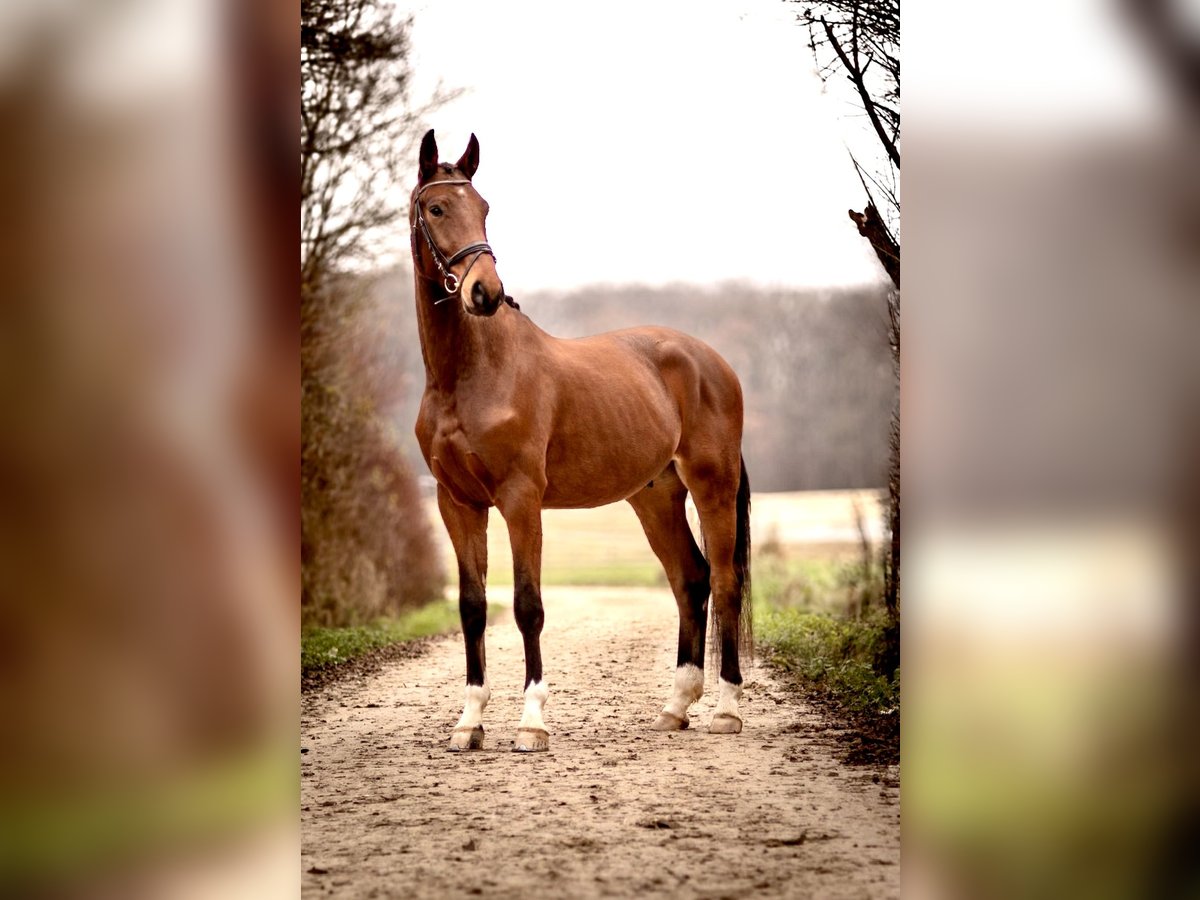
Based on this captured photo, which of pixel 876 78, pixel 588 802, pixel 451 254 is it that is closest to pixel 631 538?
pixel 876 78

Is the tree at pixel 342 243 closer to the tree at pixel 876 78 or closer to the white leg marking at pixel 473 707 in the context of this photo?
the white leg marking at pixel 473 707

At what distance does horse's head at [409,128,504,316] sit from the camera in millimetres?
4340

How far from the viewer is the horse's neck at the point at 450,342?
15.4ft

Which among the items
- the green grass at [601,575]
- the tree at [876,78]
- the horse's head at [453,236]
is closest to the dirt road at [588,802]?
the horse's head at [453,236]

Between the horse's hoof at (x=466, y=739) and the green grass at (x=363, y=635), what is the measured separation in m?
1.79

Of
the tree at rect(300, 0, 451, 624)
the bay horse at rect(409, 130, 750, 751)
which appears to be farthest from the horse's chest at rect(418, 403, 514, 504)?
the tree at rect(300, 0, 451, 624)

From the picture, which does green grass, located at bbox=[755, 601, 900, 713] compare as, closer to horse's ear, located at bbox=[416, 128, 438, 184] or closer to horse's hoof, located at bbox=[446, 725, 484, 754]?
horse's hoof, located at bbox=[446, 725, 484, 754]

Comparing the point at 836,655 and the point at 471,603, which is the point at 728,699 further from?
the point at 836,655

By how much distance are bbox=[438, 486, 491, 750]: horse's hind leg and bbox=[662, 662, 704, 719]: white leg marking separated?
853mm

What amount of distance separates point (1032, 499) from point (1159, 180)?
1.75 ft

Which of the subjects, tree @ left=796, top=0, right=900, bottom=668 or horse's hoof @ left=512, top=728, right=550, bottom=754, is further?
tree @ left=796, top=0, right=900, bottom=668

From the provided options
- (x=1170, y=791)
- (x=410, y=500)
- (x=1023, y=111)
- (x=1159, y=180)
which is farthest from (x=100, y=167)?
(x=410, y=500)

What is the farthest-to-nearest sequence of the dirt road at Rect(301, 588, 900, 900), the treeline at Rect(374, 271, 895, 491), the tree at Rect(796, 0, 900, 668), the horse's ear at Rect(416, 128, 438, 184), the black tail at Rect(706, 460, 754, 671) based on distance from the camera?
the treeline at Rect(374, 271, 895, 491) < the black tail at Rect(706, 460, 754, 671) < the tree at Rect(796, 0, 900, 668) < the horse's ear at Rect(416, 128, 438, 184) < the dirt road at Rect(301, 588, 900, 900)

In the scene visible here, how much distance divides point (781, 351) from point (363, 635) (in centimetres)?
1065
